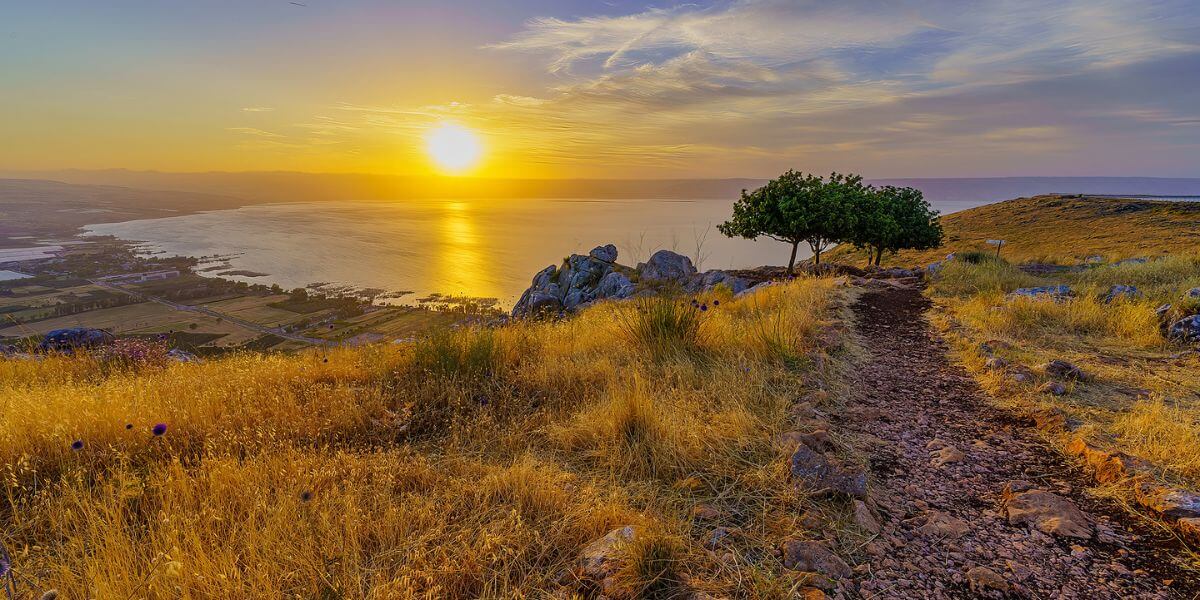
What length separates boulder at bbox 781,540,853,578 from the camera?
1.87m

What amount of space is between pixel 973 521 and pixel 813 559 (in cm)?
104

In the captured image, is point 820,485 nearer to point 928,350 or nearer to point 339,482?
point 339,482

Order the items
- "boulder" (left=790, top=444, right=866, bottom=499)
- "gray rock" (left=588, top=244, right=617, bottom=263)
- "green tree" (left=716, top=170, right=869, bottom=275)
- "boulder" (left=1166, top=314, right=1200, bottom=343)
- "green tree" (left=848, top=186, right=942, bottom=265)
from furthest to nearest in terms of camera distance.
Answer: "gray rock" (left=588, top=244, right=617, bottom=263) → "green tree" (left=848, top=186, right=942, bottom=265) → "green tree" (left=716, top=170, right=869, bottom=275) → "boulder" (left=1166, top=314, right=1200, bottom=343) → "boulder" (left=790, top=444, right=866, bottom=499)

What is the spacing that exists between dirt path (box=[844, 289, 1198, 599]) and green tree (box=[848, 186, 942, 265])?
739 inches

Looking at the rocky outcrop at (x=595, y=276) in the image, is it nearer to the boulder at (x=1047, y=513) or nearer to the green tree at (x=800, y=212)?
the green tree at (x=800, y=212)

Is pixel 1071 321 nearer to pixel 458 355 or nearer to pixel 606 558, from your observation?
pixel 606 558

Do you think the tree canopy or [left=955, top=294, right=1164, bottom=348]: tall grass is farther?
the tree canopy

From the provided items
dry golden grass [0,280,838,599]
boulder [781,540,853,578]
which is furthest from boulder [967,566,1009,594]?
dry golden grass [0,280,838,599]

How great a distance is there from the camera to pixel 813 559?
1.91 metres

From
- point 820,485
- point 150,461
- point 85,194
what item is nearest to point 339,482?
point 150,461

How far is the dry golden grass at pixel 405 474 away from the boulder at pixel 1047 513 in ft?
3.68

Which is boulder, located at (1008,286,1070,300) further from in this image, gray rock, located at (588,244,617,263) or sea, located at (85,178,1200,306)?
gray rock, located at (588,244,617,263)

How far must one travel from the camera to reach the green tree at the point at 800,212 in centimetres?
1716

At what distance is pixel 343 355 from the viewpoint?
5047mm
